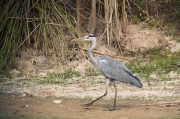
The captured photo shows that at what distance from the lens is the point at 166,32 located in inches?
475

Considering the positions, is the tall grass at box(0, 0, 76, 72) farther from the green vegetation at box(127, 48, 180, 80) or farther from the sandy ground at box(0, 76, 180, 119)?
the green vegetation at box(127, 48, 180, 80)

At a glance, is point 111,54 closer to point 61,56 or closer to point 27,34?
point 61,56

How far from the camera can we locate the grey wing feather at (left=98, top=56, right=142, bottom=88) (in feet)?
27.6

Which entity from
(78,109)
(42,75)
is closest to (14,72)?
(42,75)

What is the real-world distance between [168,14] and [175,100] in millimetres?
4145

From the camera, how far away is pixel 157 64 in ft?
35.6

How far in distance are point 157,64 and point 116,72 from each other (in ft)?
8.26

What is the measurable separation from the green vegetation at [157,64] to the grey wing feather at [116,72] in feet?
5.87

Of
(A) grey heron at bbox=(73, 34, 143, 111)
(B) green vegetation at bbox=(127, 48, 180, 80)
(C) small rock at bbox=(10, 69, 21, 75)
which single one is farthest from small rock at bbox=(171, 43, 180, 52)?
(C) small rock at bbox=(10, 69, 21, 75)

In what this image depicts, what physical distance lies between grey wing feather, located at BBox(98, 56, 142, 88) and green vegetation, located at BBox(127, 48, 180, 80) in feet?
5.87

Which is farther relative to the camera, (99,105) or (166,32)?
(166,32)

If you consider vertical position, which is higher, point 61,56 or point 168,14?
point 168,14

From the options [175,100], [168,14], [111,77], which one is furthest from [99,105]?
[168,14]

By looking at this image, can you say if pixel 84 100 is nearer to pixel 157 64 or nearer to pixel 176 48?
pixel 157 64
